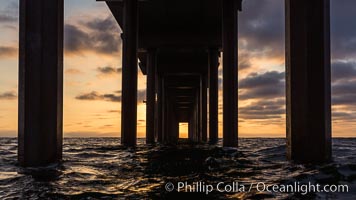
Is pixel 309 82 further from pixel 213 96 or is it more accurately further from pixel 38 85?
pixel 213 96

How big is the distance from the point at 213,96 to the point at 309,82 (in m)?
21.9

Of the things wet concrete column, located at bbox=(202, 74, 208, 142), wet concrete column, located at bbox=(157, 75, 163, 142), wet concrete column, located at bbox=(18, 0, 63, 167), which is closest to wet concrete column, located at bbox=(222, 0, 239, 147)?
wet concrete column, located at bbox=(18, 0, 63, 167)

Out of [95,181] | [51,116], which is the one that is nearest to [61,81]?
[51,116]

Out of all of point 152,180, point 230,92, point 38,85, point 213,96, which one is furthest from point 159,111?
point 152,180

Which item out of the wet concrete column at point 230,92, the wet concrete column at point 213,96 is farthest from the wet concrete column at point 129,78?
the wet concrete column at point 213,96

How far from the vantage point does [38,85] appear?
952cm

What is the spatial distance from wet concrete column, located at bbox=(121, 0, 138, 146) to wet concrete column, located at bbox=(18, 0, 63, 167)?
11.2 m

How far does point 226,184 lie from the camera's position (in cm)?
683

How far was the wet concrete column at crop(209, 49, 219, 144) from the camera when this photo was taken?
29891 mm

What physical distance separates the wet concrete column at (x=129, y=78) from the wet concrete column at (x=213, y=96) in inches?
377

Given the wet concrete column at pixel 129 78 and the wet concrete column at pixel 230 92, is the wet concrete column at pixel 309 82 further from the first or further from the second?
the wet concrete column at pixel 129 78

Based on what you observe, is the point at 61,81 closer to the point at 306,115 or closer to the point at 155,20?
the point at 306,115

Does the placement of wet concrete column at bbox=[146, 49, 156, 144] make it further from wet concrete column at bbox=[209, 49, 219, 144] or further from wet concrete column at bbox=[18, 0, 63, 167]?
wet concrete column at bbox=[18, 0, 63, 167]

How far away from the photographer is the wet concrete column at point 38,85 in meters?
9.38
